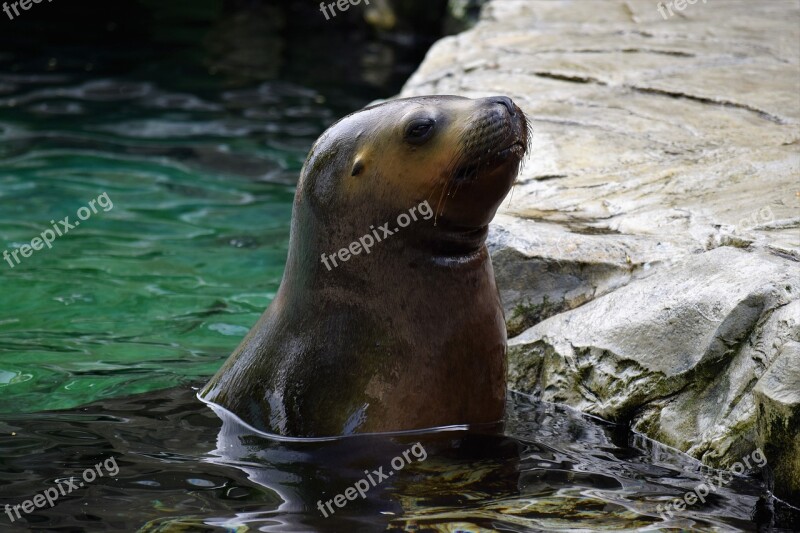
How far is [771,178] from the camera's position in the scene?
5246mm

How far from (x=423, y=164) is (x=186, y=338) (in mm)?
2418

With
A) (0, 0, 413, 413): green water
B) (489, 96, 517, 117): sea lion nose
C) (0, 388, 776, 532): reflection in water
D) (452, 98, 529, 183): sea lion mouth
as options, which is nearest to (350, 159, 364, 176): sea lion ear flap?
(452, 98, 529, 183): sea lion mouth

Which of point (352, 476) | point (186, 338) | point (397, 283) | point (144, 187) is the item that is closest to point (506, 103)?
point (397, 283)

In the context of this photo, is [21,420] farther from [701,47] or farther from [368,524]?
[701,47]

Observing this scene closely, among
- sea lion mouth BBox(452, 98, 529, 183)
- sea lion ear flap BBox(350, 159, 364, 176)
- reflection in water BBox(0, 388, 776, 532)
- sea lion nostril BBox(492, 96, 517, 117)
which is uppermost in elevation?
sea lion nostril BBox(492, 96, 517, 117)

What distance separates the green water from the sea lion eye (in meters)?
1.69

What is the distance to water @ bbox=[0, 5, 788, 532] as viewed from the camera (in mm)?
3449

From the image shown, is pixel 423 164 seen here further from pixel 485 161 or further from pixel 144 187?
pixel 144 187

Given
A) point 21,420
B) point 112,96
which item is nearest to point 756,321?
point 21,420

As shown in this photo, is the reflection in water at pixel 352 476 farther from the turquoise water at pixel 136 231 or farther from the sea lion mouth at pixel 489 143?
the sea lion mouth at pixel 489 143

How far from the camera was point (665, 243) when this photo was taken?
187 inches

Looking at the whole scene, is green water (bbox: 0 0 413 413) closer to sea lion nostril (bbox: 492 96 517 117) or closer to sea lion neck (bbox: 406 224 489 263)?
sea lion neck (bbox: 406 224 489 263)

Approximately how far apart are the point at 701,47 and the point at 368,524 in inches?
229

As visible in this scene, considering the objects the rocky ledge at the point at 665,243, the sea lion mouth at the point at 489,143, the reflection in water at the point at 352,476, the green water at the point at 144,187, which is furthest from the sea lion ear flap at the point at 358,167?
the green water at the point at 144,187
